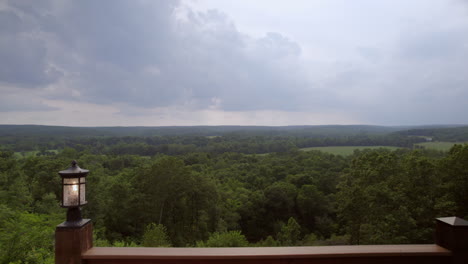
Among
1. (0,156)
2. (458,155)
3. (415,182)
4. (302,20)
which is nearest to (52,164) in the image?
(0,156)

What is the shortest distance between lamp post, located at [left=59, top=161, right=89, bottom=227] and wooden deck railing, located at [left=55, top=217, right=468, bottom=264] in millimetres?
123

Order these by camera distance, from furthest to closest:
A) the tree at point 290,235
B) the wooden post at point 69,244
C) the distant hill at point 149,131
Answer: the distant hill at point 149,131, the tree at point 290,235, the wooden post at point 69,244

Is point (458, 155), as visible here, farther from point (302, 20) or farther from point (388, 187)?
point (302, 20)

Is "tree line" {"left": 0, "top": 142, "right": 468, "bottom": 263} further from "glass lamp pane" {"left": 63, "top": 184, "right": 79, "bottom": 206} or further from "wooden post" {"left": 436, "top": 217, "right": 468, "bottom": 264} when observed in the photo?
"wooden post" {"left": 436, "top": 217, "right": 468, "bottom": 264}

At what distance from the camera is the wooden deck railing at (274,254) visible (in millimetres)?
1541

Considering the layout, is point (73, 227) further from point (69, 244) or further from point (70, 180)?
point (70, 180)

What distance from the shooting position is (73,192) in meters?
1.80

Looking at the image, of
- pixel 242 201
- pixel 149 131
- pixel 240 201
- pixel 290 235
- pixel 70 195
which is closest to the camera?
pixel 70 195

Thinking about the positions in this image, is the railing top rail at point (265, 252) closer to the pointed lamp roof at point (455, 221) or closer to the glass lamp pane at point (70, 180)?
the pointed lamp roof at point (455, 221)

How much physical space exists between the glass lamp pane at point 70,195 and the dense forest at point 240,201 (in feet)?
13.2

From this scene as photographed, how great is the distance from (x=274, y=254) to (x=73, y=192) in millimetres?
1540

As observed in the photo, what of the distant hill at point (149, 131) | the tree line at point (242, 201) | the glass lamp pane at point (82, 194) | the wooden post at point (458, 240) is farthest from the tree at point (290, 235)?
the distant hill at point (149, 131)

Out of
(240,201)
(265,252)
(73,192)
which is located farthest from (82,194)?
(240,201)

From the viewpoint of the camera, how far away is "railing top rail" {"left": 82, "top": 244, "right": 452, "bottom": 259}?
5.07ft
